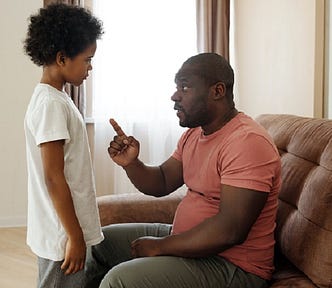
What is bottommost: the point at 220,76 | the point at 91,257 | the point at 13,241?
the point at 13,241

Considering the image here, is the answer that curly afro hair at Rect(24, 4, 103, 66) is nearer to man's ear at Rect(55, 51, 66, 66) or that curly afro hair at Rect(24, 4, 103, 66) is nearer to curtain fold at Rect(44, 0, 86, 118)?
man's ear at Rect(55, 51, 66, 66)

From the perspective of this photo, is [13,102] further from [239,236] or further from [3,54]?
[239,236]

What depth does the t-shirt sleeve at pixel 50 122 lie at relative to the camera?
1.40 m

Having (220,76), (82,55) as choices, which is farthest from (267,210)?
(82,55)

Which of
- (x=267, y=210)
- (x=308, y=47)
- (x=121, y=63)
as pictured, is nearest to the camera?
(x=267, y=210)

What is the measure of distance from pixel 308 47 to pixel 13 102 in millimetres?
2191

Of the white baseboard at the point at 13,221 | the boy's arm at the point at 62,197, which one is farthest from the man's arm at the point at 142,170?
the white baseboard at the point at 13,221

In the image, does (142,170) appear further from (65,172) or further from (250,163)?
(250,163)

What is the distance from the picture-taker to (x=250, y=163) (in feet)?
4.71

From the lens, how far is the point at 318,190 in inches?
58.9

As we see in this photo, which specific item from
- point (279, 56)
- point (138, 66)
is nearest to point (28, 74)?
point (138, 66)

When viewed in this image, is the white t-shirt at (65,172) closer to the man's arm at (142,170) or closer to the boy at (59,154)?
the boy at (59,154)

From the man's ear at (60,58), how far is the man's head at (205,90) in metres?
0.37

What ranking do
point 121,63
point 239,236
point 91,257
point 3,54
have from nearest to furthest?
point 239,236, point 91,257, point 3,54, point 121,63
